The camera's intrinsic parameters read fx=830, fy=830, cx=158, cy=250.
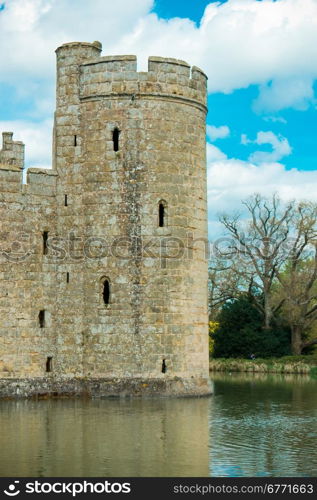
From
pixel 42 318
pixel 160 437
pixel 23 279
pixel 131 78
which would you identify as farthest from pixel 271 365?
pixel 160 437

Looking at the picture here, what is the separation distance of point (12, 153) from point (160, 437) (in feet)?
36.8

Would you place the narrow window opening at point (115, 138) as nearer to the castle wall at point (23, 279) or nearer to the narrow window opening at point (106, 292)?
the castle wall at point (23, 279)

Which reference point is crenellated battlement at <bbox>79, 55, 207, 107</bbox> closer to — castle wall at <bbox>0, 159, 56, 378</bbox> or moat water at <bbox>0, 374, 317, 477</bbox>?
castle wall at <bbox>0, 159, 56, 378</bbox>

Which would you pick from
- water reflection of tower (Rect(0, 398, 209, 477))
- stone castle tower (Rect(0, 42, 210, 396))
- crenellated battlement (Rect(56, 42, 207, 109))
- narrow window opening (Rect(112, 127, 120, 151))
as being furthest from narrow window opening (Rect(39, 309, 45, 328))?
crenellated battlement (Rect(56, 42, 207, 109))

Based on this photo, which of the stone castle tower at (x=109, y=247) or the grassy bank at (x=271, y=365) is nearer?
the stone castle tower at (x=109, y=247)

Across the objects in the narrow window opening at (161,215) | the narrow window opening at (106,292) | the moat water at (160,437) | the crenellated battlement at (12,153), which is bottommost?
the moat water at (160,437)

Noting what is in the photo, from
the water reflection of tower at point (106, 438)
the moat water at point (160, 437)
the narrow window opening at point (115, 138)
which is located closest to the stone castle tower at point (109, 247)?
the narrow window opening at point (115, 138)

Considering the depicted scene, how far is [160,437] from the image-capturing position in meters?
15.2

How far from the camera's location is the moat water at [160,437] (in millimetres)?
12141

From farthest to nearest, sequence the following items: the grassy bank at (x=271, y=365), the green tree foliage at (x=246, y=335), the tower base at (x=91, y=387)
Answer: the green tree foliage at (x=246, y=335)
the grassy bank at (x=271, y=365)
the tower base at (x=91, y=387)

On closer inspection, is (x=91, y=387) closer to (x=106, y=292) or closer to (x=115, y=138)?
(x=106, y=292)

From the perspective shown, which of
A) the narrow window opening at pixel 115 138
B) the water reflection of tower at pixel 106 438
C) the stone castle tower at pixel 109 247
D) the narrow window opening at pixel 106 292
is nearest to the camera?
the water reflection of tower at pixel 106 438

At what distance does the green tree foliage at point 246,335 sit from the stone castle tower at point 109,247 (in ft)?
62.3

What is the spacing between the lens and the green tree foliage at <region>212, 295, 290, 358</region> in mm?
42625
